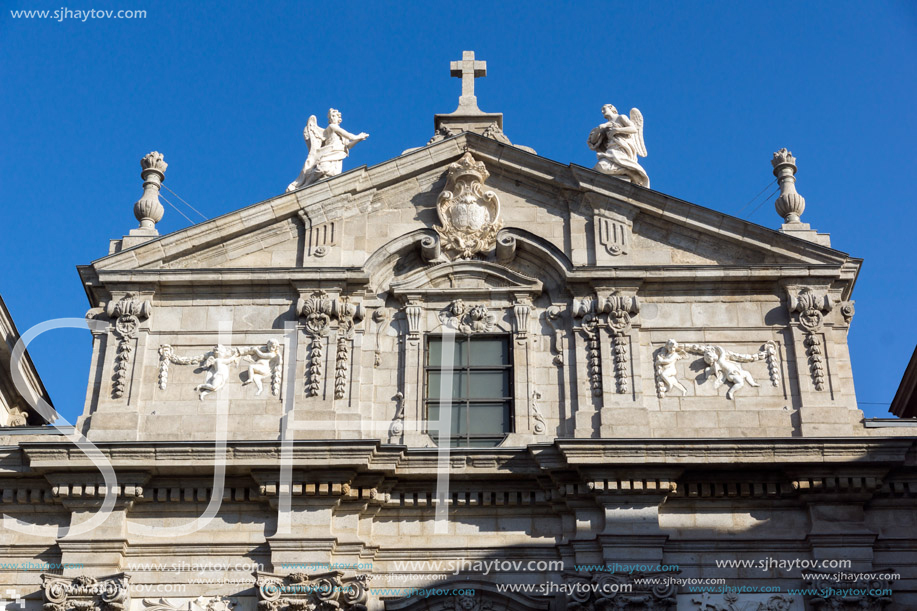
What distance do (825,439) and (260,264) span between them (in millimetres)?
9040

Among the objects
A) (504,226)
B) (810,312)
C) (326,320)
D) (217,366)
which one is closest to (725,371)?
(810,312)

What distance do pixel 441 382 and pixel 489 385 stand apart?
731 mm

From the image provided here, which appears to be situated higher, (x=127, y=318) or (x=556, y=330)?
(x=127, y=318)

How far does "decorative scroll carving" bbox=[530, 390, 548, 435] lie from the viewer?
20.5m

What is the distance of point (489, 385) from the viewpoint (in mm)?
21125

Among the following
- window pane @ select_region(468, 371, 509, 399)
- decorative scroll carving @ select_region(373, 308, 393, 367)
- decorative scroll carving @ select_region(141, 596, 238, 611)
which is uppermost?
decorative scroll carving @ select_region(373, 308, 393, 367)

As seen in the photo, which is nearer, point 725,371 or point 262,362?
point 725,371

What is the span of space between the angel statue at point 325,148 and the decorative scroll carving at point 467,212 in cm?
193

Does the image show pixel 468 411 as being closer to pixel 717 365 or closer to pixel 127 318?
pixel 717 365

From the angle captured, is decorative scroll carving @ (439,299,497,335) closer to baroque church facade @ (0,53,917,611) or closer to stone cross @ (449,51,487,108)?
baroque church facade @ (0,53,917,611)

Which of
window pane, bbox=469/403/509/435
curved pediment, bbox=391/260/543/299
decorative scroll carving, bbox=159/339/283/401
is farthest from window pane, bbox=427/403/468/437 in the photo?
decorative scroll carving, bbox=159/339/283/401

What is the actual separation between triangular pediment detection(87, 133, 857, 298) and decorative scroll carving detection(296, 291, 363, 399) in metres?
0.67

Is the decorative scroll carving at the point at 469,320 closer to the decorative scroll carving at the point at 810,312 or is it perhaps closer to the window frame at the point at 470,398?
the window frame at the point at 470,398

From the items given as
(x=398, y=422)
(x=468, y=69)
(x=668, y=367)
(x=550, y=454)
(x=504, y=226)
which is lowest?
(x=550, y=454)
